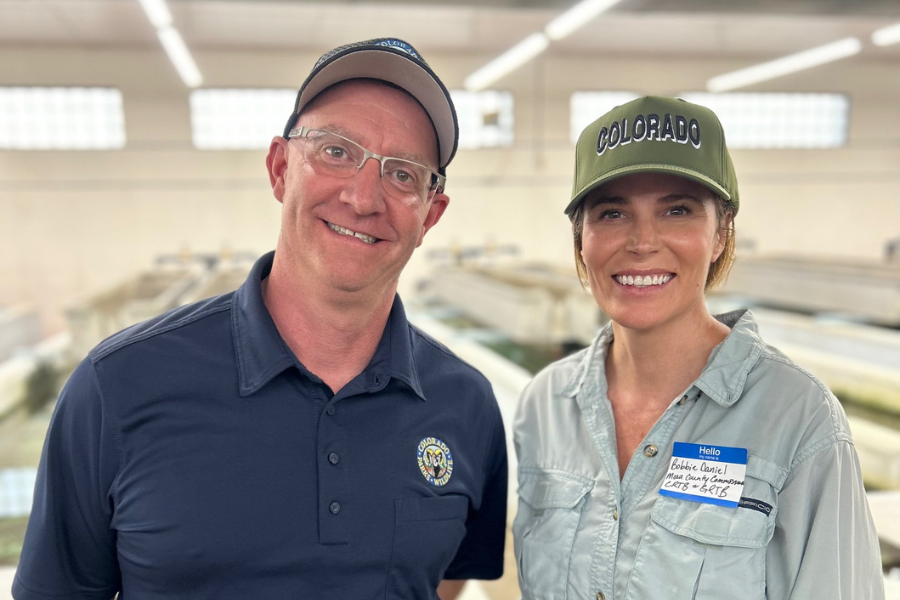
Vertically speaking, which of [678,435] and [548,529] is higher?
[678,435]

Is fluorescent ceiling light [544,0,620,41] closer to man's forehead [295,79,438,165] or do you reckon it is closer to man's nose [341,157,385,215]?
man's forehead [295,79,438,165]

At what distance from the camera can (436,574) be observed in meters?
1.26

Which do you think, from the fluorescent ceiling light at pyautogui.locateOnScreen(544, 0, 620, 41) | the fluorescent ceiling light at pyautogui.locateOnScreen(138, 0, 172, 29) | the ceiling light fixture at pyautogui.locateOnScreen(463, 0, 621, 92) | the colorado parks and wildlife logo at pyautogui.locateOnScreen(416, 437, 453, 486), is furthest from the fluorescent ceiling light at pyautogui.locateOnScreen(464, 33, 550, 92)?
the colorado parks and wildlife logo at pyautogui.locateOnScreen(416, 437, 453, 486)

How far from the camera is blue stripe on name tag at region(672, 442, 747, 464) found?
3.72ft

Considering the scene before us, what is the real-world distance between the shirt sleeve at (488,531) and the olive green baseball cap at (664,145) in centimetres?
58

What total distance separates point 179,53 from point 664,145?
27.1 feet

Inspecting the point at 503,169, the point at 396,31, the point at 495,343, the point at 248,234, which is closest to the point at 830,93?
the point at 503,169

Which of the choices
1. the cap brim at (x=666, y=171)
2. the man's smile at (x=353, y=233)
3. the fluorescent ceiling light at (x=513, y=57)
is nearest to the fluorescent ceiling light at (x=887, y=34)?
the fluorescent ceiling light at (x=513, y=57)

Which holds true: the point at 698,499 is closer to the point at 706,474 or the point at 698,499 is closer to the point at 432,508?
the point at 706,474

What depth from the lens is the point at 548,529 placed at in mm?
1324

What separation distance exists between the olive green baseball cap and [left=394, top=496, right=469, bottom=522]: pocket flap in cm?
62

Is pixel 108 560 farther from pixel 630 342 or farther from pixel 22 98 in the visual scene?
pixel 22 98

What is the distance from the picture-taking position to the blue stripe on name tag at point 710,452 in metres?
1.13

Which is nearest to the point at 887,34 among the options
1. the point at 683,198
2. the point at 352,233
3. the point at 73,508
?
the point at 683,198
